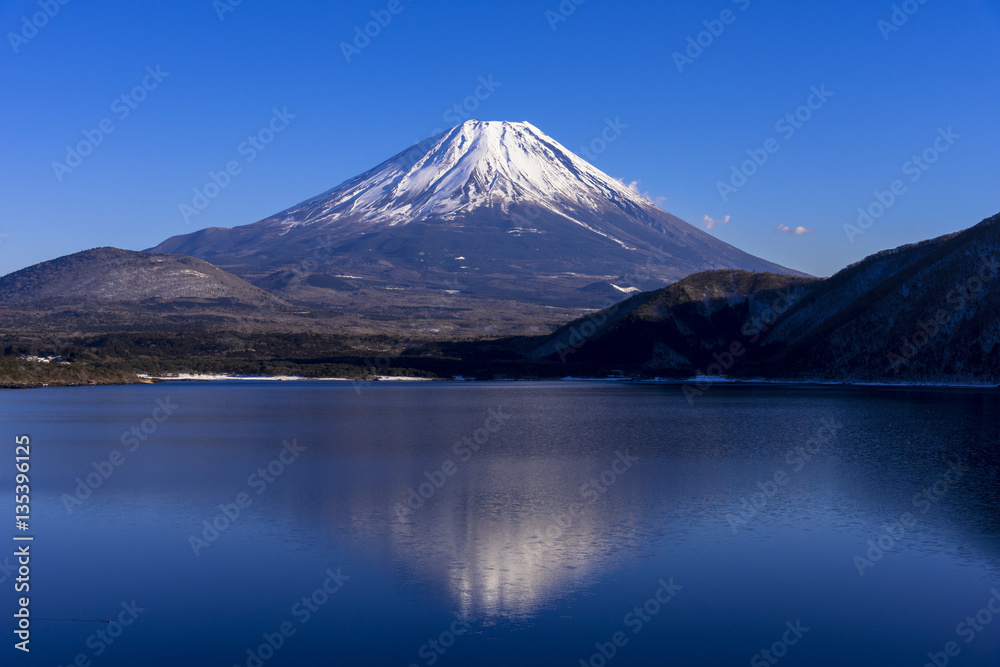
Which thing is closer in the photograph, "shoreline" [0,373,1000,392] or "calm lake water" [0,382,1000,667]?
"calm lake water" [0,382,1000,667]

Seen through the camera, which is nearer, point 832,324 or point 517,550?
point 517,550

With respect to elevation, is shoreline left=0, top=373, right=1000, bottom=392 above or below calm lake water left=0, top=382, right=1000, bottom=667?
above

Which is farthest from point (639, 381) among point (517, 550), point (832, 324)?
point (517, 550)

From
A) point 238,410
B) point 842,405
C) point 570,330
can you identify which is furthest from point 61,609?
point 570,330

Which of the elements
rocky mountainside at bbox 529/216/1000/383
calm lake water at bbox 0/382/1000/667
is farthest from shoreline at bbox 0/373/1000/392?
calm lake water at bbox 0/382/1000/667

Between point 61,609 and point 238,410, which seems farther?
point 238,410

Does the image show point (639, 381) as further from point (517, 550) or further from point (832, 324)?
point (517, 550)

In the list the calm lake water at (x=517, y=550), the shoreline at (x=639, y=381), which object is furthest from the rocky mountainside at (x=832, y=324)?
the calm lake water at (x=517, y=550)

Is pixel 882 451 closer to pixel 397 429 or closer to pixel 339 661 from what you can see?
pixel 397 429

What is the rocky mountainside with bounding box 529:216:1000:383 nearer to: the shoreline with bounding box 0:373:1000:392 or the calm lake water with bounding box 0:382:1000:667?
the shoreline with bounding box 0:373:1000:392
